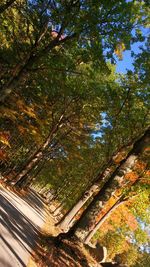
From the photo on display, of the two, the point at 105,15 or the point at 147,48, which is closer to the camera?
the point at 105,15

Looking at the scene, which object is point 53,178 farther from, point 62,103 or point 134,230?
point 62,103

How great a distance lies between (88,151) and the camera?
32.2 metres

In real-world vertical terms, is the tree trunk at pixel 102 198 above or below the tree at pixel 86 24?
below

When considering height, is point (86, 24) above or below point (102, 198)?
above

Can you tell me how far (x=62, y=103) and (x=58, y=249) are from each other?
15.7 metres

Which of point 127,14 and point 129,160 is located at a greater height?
point 127,14

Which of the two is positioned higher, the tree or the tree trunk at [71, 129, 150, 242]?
the tree

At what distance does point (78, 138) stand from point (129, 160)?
59.7ft

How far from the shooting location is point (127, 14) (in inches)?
471

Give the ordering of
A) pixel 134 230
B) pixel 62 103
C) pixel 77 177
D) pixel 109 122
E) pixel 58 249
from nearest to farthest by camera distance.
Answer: pixel 58 249
pixel 109 122
pixel 62 103
pixel 134 230
pixel 77 177

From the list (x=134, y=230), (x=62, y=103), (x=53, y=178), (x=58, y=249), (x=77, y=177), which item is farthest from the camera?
(x=53, y=178)

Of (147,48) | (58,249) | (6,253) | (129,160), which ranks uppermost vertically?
(147,48)

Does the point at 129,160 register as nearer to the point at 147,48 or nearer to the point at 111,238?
the point at 147,48

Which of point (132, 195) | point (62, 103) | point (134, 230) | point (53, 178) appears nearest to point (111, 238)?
point (134, 230)
